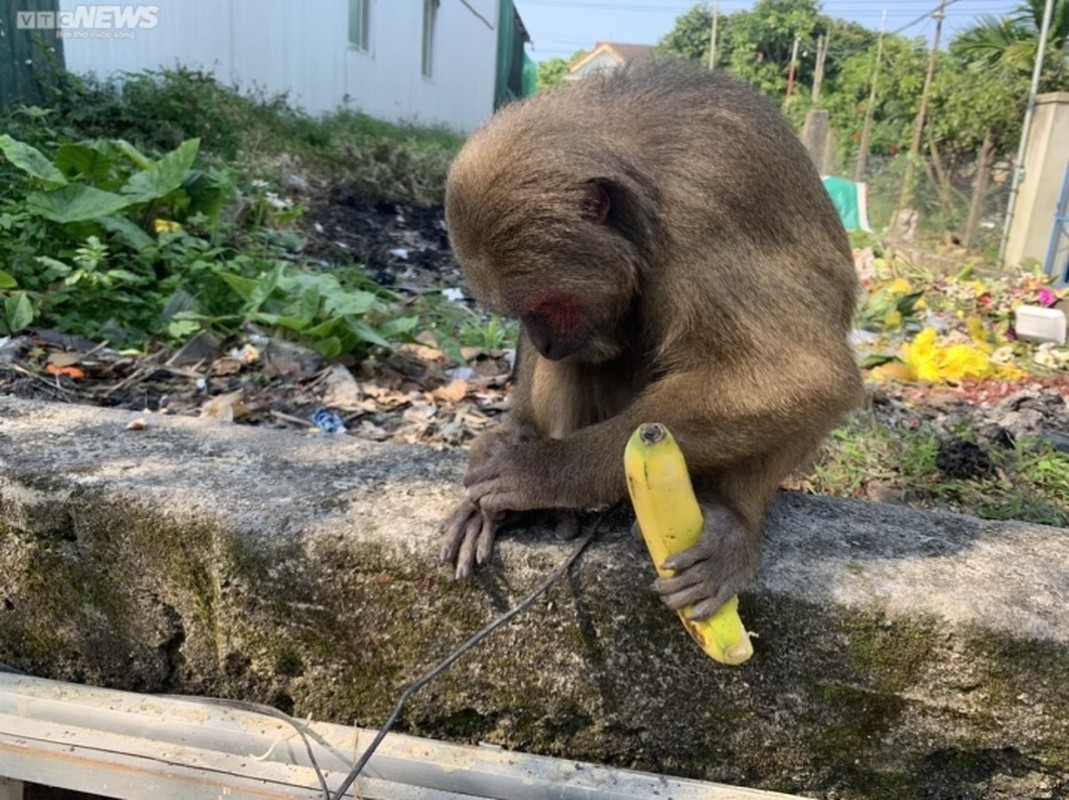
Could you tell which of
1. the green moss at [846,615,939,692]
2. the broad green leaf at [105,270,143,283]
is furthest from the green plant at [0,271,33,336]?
the green moss at [846,615,939,692]

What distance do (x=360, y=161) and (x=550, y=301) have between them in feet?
30.9

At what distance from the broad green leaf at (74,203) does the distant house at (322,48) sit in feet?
7.77

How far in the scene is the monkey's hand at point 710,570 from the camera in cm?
183

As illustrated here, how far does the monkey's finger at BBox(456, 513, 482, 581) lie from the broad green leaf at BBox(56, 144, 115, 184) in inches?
165

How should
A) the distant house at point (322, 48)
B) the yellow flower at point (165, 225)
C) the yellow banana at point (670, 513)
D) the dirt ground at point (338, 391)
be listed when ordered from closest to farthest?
1. the yellow banana at point (670, 513)
2. the dirt ground at point (338, 391)
3. the yellow flower at point (165, 225)
4. the distant house at point (322, 48)

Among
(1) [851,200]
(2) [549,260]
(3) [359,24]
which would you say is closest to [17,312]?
(2) [549,260]

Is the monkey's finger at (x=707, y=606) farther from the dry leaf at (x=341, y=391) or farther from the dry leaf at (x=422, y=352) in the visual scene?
the dry leaf at (x=422, y=352)

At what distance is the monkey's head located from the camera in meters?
1.94

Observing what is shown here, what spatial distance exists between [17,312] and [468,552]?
3.24m

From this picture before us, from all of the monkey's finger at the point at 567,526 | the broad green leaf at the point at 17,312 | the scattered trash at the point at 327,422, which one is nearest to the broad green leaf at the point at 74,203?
the broad green leaf at the point at 17,312

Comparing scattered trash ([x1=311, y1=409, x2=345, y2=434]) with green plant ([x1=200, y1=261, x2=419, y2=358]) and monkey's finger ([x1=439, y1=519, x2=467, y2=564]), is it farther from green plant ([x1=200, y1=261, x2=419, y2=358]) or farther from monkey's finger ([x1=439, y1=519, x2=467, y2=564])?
monkey's finger ([x1=439, y1=519, x2=467, y2=564])

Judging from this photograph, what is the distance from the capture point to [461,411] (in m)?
4.05

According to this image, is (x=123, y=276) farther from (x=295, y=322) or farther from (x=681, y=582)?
(x=681, y=582)

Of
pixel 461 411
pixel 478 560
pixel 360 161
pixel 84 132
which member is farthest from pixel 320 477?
pixel 360 161
